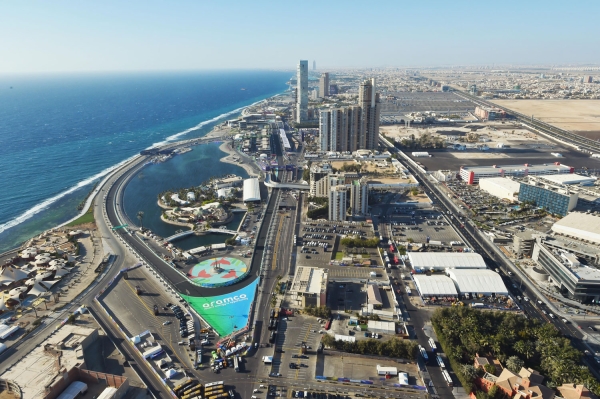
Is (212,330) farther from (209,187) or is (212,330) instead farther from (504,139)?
(504,139)

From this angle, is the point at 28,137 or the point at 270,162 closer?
the point at 270,162

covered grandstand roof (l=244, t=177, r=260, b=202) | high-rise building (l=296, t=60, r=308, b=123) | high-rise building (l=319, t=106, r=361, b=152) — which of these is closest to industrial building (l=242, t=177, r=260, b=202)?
covered grandstand roof (l=244, t=177, r=260, b=202)

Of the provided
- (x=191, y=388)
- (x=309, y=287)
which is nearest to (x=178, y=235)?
(x=309, y=287)

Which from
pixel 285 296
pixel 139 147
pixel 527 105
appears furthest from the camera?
pixel 527 105

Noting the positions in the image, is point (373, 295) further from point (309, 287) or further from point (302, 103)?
point (302, 103)

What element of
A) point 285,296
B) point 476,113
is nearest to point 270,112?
point 476,113

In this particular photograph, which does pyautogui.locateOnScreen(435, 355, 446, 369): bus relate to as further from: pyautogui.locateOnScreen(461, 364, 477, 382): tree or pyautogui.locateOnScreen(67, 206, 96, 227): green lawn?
pyautogui.locateOnScreen(67, 206, 96, 227): green lawn

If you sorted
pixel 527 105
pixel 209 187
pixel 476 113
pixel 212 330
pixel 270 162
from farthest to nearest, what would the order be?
pixel 527 105 < pixel 476 113 < pixel 270 162 < pixel 209 187 < pixel 212 330

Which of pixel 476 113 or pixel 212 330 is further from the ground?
pixel 476 113
